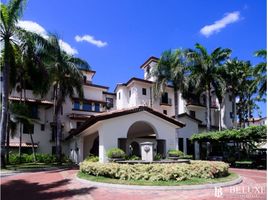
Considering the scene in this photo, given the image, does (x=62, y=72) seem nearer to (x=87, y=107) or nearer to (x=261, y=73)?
(x=87, y=107)

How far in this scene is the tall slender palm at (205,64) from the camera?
1383 inches

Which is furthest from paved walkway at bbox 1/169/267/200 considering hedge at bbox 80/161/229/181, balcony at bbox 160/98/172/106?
balcony at bbox 160/98/172/106

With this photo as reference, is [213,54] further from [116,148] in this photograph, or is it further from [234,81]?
[116,148]

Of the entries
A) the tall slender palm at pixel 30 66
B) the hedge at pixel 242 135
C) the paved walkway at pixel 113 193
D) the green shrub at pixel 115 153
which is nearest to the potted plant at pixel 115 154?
the green shrub at pixel 115 153

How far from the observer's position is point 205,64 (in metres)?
35.0

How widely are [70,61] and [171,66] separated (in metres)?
11.8

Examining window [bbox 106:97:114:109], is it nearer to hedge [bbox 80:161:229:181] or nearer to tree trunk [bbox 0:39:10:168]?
tree trunk [bbox 0:39:10:168]

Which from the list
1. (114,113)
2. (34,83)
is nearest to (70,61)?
(34,83)

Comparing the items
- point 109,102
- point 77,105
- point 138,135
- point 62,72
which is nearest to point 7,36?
point 62,72

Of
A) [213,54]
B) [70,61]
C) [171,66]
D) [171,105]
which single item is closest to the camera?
[70,61]

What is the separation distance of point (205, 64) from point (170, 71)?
15.3ft

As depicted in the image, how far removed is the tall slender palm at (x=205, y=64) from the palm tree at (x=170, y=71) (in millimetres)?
1803

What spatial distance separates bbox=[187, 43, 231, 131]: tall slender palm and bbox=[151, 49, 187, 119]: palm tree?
1.80m

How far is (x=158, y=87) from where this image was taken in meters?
34.2
